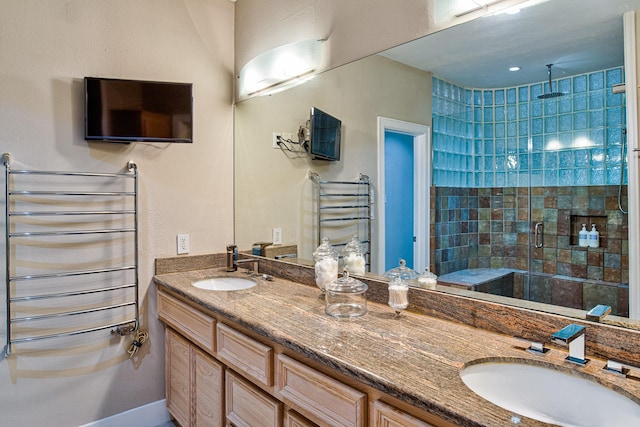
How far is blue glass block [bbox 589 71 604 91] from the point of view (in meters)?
1.10

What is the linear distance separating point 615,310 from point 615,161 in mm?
422

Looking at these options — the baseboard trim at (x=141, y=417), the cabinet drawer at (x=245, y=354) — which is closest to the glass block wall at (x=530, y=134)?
the cabinet drawer at (x=245, y=354)

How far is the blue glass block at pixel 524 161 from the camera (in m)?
1.28

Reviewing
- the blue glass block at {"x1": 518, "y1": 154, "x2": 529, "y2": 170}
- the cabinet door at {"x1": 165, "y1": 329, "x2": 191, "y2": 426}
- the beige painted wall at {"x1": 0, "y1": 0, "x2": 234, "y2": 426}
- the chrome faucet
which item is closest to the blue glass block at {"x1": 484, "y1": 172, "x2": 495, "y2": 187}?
the blue glass block at {"x1": 518, "y1": 154, "x2": 529, "y2": 170}

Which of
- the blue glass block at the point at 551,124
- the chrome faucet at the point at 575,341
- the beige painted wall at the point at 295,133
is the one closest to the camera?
the chrome faucet at the point at 575,341

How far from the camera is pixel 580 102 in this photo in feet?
3.72

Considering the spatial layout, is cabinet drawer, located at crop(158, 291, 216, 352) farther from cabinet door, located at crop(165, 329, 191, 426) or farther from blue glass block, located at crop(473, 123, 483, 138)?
blue glass block, located at crop(473, 123, 483, 138)

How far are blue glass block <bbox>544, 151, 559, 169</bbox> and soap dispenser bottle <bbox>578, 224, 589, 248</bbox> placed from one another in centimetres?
21

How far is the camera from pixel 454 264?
149 cm

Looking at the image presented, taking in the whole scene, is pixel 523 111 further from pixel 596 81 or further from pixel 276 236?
pixel 276 236

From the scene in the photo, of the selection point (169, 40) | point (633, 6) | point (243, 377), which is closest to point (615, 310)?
point (633, 6)

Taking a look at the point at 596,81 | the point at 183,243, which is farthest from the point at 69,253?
the point at 596,81

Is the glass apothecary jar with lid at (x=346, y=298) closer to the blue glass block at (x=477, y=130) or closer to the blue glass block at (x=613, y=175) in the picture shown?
the blue glass block at (x=477, y=130)

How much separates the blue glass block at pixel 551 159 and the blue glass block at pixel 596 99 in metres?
0.16
